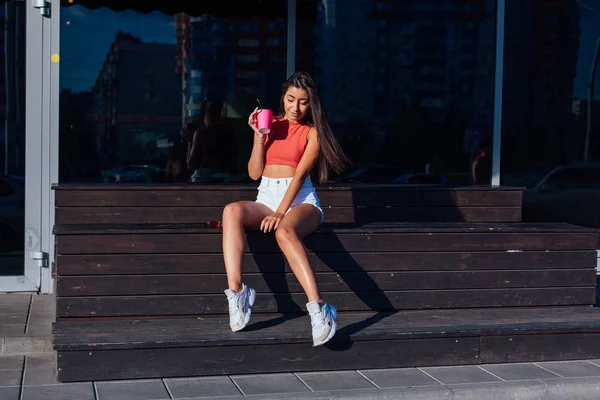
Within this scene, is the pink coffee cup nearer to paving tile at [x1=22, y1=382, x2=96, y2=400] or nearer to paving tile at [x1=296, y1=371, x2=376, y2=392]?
paving tile at [x1=296, y1=371, x2=376, y2=392]

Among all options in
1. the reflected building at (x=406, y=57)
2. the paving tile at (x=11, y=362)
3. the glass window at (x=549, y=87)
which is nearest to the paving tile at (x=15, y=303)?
the paving tile at (x=11, y=362)

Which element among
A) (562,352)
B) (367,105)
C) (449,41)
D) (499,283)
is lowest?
(562,352)

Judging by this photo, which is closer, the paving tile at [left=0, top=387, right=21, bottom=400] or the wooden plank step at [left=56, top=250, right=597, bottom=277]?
the paving tile at [left=0, top=387, right=21, bottom=400]

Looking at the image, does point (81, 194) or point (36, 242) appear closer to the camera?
point (81, 194)

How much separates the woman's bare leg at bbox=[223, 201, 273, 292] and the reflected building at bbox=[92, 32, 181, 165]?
202 centimetres

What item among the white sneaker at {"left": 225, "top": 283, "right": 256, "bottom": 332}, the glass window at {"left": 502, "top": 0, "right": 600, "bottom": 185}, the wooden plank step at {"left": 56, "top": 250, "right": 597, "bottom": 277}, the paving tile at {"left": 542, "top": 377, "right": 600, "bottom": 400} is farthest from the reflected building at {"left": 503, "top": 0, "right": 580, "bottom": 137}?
the white sneaker at {"left": 225, "top": 283, "right": 256, "bottom": 332}

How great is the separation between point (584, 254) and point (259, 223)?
7.07 feet

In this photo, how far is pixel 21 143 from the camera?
6777 millimetres

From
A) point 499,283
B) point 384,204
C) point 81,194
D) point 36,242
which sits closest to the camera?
point 499,283

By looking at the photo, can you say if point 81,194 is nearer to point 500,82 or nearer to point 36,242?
point 36,242

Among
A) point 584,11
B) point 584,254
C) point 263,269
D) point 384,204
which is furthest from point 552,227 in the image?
point 584,11

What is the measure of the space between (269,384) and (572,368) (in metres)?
1.82

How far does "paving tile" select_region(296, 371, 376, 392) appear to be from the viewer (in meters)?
4.74

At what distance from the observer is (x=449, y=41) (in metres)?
7.46
